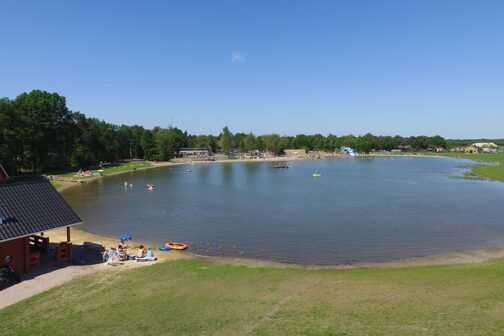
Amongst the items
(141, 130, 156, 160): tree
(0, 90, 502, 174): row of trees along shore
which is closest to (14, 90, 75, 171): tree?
(0, 90, 502, 174): row of trees along shore

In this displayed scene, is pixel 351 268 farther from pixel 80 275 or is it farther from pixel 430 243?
pixel 80 275

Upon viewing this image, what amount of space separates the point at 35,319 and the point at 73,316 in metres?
1.33

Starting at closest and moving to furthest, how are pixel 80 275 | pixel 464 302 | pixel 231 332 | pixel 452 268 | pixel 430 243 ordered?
pixel 231 332, pixel 464 302, pixel 80 275, pixel 452 268, pixel 430 243

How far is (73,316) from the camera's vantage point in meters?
15.2

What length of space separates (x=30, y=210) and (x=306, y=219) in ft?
86.2

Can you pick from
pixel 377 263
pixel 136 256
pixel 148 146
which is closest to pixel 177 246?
pixel 136 256

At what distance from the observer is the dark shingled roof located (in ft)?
64.5

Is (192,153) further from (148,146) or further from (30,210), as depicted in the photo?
(30,210)

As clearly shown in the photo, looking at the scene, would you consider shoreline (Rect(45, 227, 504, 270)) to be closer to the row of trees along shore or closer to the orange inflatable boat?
the orange inflatable boat

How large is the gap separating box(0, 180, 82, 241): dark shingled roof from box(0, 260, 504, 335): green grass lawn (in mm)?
3708

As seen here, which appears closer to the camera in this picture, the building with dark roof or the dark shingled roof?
the building with dark roof

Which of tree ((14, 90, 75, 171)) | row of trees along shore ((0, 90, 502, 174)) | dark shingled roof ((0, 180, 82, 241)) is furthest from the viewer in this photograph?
tree ((14, 90, 75, 171))

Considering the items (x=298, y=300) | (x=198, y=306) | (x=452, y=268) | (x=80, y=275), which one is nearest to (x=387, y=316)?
(x=298, y=300)

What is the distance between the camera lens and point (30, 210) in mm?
21203
